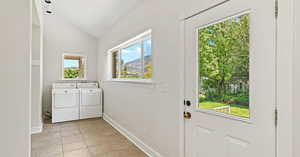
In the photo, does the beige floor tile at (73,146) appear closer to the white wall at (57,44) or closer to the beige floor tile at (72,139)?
the beige floor tile at (72,139)

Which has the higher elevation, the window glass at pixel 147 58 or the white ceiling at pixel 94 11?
the white ceiling at pixel 94 11

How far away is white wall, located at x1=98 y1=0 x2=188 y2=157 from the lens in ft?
6.31

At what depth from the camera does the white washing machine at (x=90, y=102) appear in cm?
463

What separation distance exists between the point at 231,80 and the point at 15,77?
1.98 metres

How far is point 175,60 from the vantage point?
1916mm

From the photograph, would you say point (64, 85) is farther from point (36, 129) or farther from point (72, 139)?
point (72, 139)

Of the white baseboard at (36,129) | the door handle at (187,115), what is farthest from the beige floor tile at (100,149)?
the white baseboard at (36,129)

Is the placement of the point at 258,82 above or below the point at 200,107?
above

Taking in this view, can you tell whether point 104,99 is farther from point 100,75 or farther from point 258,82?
point 258,82

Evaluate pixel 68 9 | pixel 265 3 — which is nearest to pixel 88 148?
pixel 265 3

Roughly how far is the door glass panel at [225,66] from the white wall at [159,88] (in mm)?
325

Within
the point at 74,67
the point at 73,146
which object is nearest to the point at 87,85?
the point at 74,67

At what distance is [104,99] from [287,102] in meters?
4.42

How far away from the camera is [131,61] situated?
3504 mm
